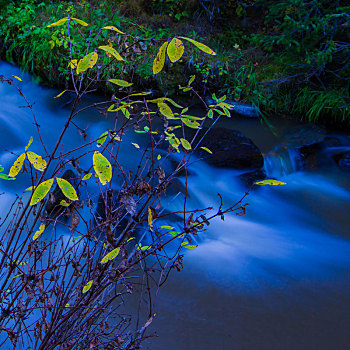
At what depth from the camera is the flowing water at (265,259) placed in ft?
8.45

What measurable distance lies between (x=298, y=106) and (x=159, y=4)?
12.5 ft

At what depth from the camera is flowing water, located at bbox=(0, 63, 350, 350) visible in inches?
101

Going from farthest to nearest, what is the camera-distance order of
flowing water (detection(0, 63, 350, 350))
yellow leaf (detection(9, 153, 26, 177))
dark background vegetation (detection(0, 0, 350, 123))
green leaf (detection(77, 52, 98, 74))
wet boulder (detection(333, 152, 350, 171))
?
dark background vegetation (detection(0, 0, 350, 123))
wet boulder (detection(333, 152, 350, 171))
flowing water (detection(0, 63, 350, 350))
yellow leaf (detection(9, 153, 26, 177))
green leaf (detection(77, 52, 98, 74))

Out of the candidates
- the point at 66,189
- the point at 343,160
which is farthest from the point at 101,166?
the point at 343,160

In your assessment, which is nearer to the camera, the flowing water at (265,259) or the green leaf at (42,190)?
the green leaf at (42,190)

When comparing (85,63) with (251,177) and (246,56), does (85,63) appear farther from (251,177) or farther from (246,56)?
(246,56)

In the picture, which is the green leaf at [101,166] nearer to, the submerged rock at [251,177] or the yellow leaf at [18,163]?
the yellow leaf at [18,163]

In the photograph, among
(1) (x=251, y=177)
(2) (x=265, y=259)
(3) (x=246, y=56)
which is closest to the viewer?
(2) (x=265, y=259)

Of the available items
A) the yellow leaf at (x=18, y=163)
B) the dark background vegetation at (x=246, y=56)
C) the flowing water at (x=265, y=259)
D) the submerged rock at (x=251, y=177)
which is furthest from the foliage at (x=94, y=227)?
the dark background vegetation at (x=246, y=56)

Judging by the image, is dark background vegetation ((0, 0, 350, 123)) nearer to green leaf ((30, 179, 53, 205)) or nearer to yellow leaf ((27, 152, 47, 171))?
yellow leaf ((27, 152, 47, 171))

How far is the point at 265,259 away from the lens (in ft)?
11.2

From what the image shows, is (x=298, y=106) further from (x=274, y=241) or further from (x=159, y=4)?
(x=159, y=4)

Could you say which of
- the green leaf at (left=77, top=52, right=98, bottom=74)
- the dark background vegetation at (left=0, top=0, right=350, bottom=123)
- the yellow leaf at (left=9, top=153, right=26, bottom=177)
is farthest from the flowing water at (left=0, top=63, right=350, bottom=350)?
the green leaf at (left=77, top=52, right=98, bottom=74)

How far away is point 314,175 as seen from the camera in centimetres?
505
